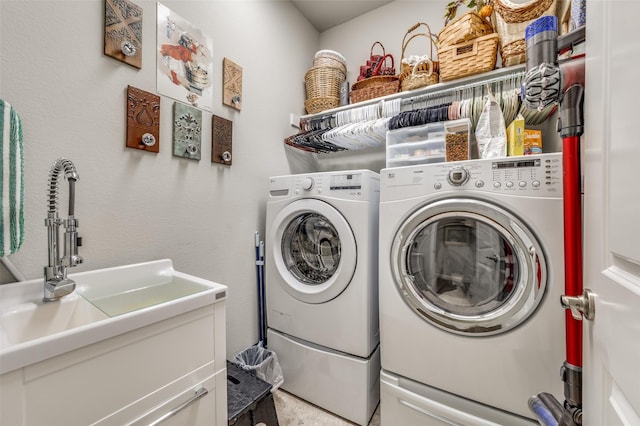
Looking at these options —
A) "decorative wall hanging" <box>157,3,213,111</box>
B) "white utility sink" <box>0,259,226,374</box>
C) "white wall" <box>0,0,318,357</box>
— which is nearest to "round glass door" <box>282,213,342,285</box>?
"white wall" <box>0,0,318,357</box>

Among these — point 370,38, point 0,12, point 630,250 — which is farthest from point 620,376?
point 370,38

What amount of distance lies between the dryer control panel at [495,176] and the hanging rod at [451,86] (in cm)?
68

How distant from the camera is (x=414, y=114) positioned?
142 centimetres

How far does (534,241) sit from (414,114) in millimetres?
866

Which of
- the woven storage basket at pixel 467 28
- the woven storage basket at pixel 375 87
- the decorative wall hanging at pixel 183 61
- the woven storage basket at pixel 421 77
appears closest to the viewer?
the decorative wall hanging at pixel 183 61

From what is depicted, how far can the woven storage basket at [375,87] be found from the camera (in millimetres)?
1771

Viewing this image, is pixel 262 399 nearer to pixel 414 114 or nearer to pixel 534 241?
pixel 534 241

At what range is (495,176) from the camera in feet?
3.22

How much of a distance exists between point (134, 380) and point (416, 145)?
1522 millimetres

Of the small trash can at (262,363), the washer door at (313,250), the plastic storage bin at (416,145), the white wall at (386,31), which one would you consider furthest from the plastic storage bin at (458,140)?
the small trash can at (262,363)

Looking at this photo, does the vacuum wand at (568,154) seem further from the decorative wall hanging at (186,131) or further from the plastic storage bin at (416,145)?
the decorative wall hanging at (186,131)

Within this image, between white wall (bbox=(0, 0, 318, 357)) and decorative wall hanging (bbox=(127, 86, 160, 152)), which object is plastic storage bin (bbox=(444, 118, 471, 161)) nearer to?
white wall (bbox=(0, 0, 318, 357))

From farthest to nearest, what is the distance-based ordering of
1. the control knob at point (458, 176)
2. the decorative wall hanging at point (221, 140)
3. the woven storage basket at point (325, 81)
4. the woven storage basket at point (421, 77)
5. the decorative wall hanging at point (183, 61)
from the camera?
the woven storage basket at point (325, 81), the woven storage basket at point (421, 77), the decorative wall hanging at point (221, 140), the decorative wall hanging at point (183, 61), the control knob at point (458, 176)

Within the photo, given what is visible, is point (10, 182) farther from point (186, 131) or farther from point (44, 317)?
point (186, 131)
